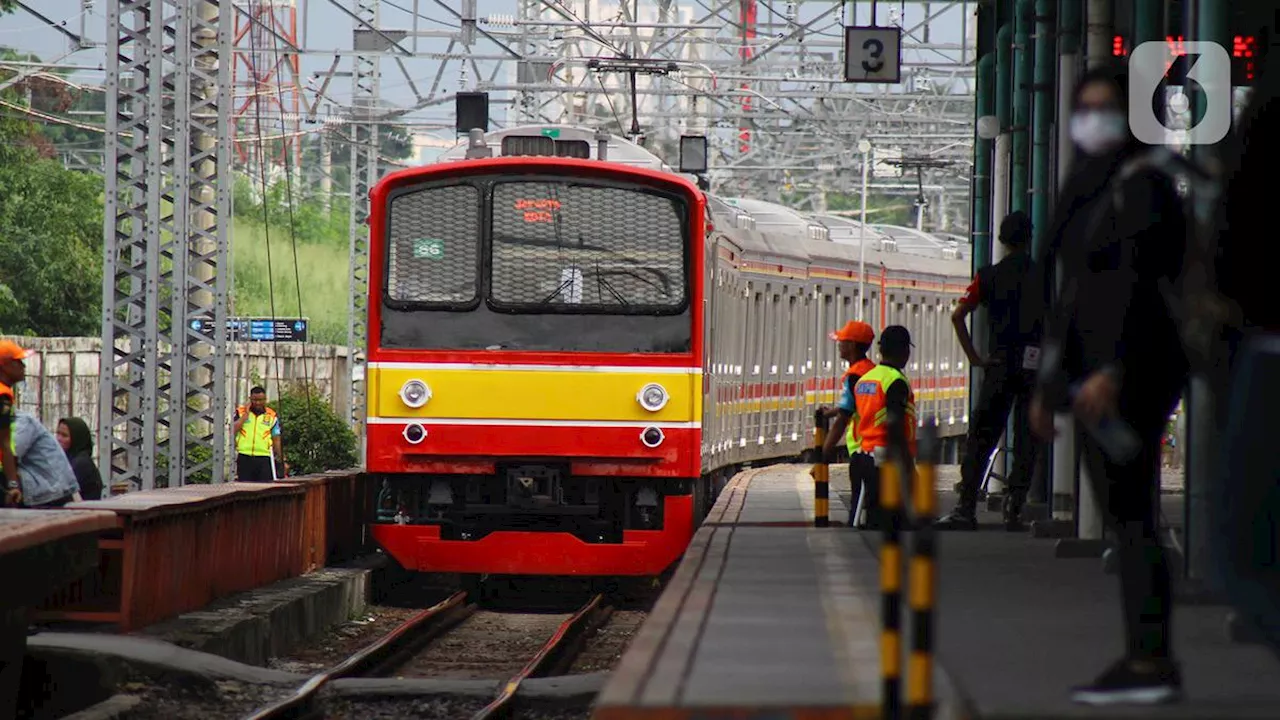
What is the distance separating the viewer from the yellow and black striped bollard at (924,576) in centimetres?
583

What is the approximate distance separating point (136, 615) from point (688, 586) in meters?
3.55

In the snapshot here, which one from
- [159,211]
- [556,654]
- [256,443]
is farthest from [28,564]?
[256,443]

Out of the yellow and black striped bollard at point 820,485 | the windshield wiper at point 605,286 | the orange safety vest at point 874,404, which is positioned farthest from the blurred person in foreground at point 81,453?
the orange safety vest at point 874,404

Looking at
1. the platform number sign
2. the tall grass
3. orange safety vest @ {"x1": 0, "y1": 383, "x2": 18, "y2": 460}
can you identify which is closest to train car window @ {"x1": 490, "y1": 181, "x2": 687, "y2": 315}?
orange safety vest @ {"x1": 0, "y1": 383, "x2": 18, "y2": 460}

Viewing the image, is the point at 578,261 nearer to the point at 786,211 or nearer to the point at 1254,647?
the point at 1254,647

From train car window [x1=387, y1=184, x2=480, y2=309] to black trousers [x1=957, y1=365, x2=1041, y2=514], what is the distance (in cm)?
424

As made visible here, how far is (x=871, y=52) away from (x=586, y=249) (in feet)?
34.0

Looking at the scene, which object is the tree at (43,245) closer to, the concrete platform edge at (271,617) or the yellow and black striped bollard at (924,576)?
the concrete platform edge at (271,617)

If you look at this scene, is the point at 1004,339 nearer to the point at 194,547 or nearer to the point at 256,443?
the point at 194,547

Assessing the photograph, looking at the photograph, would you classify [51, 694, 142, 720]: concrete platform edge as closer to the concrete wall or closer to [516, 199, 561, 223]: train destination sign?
[516, 199, 561, 223]: train destination sign

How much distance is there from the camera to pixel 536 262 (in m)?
16.9

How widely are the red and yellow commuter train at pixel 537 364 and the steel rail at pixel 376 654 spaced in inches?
24.7

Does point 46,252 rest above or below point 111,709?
above

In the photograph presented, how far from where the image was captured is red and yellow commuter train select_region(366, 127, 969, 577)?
1653cm
